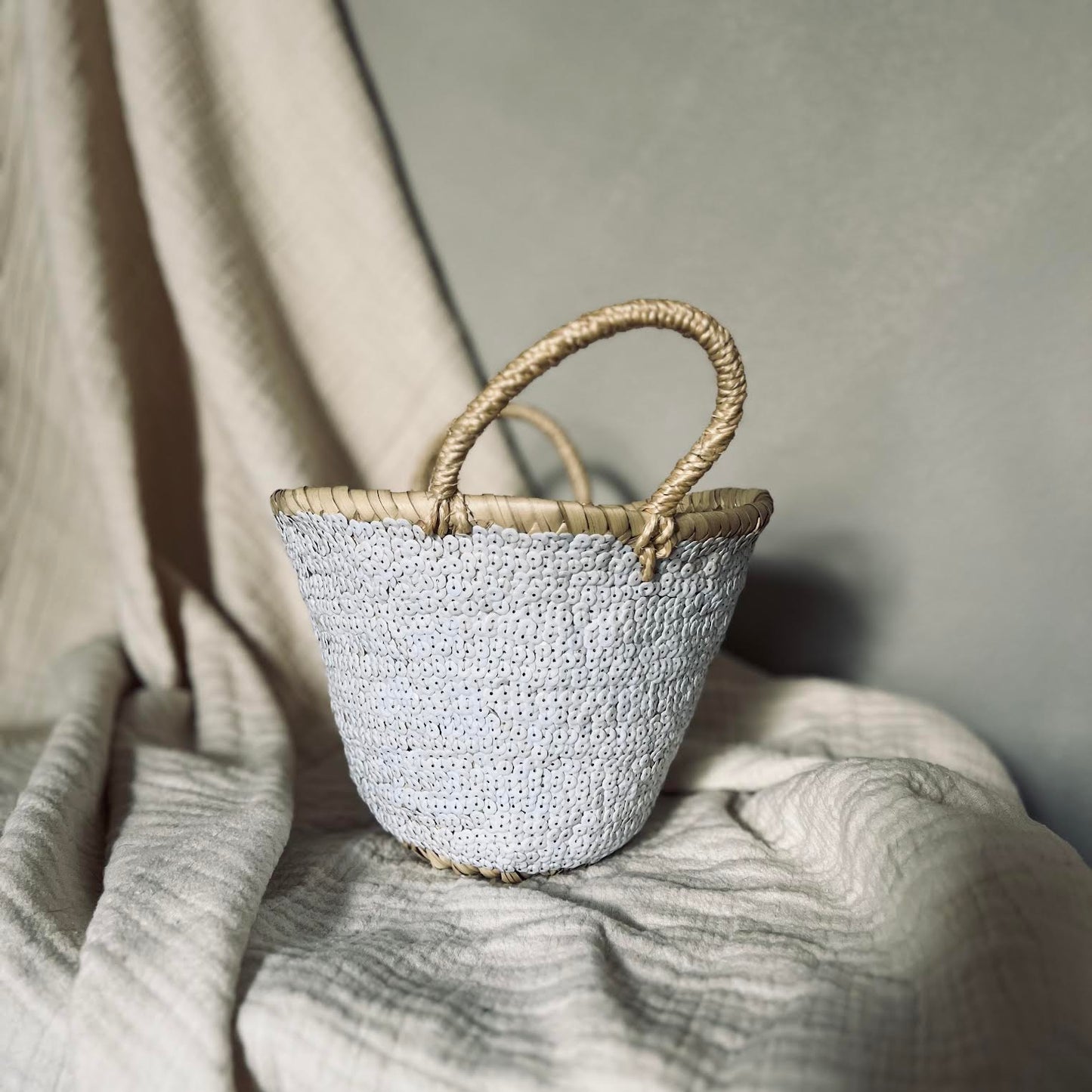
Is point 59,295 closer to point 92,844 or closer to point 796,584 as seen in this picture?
point 92,844

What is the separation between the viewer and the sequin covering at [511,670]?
462mm

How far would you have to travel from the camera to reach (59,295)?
30.0 inches

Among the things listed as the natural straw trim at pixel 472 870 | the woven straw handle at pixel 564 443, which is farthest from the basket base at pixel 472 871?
the woven straw handle at pixel 564 443

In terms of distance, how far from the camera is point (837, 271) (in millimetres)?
735

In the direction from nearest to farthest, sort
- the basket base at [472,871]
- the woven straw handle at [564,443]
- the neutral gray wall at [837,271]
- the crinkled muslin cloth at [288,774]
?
the crinkled muslin cloth at [288,774]
the basket base at [472,871]
the neutral gray wall at [837,271]
the woven straw handle at [564,443]

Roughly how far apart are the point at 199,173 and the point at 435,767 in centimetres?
62

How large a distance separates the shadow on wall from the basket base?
38cm

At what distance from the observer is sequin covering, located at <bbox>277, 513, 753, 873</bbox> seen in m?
0.46

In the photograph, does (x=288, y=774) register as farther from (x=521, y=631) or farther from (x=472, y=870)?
(x=521, y=631)

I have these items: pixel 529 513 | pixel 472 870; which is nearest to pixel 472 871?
pixel 472 870

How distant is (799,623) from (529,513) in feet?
1.53

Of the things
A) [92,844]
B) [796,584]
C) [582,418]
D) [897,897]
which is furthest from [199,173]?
[897,897]

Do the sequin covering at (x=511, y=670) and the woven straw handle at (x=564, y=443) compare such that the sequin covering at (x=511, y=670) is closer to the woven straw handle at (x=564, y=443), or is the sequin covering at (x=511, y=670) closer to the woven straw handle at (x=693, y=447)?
the woven straw handle at (x=693, y=447)

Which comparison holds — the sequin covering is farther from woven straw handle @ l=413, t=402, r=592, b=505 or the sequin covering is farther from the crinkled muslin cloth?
woven straw handle @ l=413, t=402, r=592, b=505
